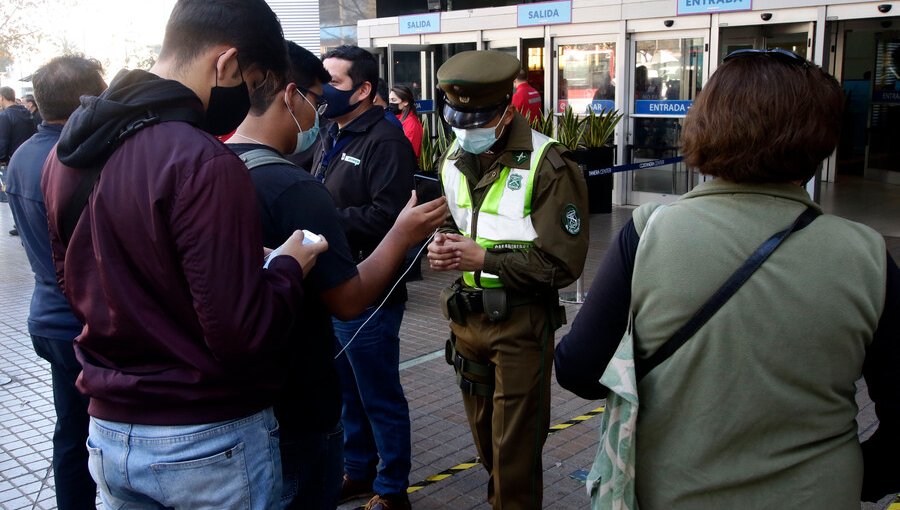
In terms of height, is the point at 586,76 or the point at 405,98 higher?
the point at 586,76

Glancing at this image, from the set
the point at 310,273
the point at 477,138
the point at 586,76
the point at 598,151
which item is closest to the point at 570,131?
the point at 598,151

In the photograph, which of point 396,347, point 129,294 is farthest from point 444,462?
point 129,294

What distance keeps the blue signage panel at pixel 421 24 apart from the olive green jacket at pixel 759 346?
495 inches

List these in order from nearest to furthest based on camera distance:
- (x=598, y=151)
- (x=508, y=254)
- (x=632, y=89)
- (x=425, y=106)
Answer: (x=508, y=254), (x=598, y=151), (x=632, y=89), (x=425, y=106)

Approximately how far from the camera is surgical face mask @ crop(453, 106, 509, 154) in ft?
10.4

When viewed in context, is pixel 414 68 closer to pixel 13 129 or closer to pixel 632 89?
pixel 632 89

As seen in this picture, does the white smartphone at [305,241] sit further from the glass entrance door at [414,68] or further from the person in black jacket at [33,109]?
the glass entrance door at [414,68]

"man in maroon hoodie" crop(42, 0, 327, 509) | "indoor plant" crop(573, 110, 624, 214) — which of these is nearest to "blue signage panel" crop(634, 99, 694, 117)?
"indoor plant" crop(573, 110, 624, 214)

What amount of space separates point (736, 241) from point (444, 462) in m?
3.02

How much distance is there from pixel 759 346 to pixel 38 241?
2.86 m

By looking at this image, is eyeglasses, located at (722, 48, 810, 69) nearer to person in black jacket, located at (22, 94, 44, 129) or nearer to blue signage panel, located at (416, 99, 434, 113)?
person in black jacket, located at (22, 94, 44, 129)

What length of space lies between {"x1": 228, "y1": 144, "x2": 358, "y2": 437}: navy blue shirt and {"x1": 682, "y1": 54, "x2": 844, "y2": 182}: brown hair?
95 cm

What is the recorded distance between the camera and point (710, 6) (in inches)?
424

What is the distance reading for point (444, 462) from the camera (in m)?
4.38
